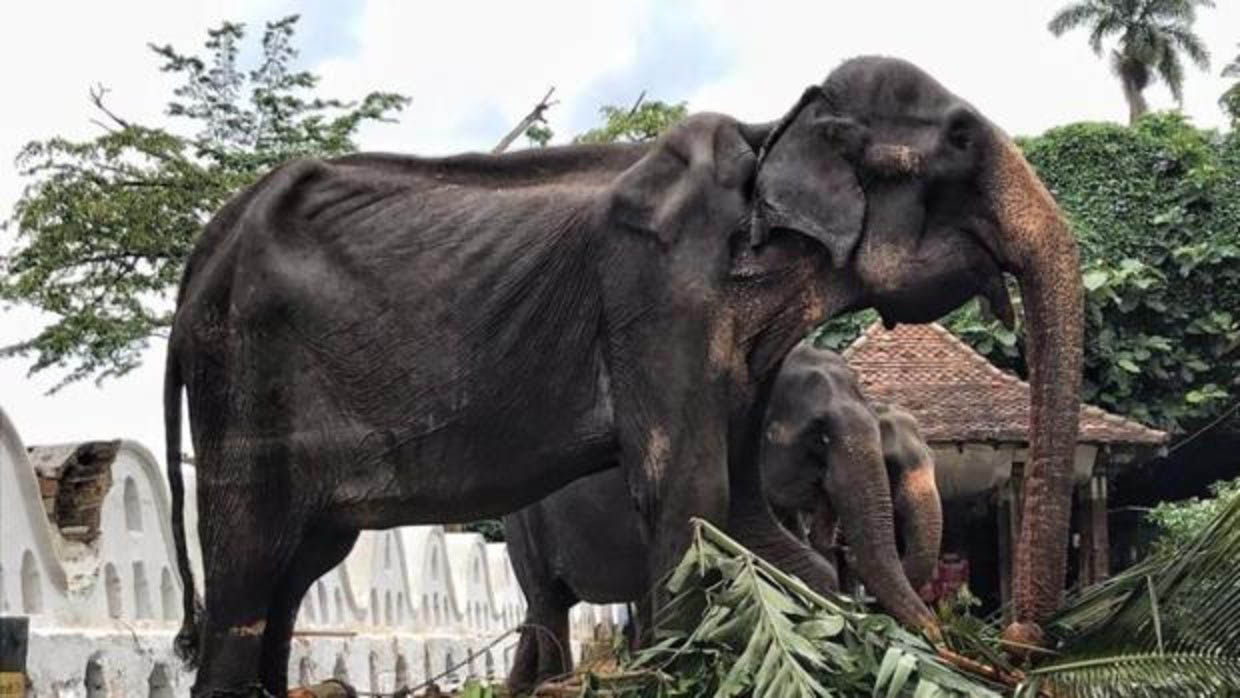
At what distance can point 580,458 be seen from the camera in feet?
12.1

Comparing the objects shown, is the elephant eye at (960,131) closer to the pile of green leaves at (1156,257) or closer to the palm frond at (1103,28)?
the pile of green leaves at (1156,257)

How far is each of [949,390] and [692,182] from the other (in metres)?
10.7

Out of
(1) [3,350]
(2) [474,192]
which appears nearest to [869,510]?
(2) [474,192]

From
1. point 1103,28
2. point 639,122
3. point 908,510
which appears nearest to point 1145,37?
point 1103,28

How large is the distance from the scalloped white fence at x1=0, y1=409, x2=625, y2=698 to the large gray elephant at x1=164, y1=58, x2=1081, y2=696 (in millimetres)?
688

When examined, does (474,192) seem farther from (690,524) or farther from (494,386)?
(690,524)

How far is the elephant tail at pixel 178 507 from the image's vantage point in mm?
4340

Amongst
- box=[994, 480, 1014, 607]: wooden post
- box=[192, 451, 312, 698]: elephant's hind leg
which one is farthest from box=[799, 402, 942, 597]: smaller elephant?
box=[994, 480, 1014, 607]: wooden post

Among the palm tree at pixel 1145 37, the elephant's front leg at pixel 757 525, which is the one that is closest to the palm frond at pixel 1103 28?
the palm tree at pixel 1145 37

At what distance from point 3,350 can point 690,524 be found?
791 inches

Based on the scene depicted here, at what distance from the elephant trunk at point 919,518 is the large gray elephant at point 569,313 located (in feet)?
7.11

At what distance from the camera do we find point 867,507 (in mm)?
5512

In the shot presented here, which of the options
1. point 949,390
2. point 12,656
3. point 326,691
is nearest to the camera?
point 12,656

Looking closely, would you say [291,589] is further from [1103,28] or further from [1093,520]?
[1103,28]
